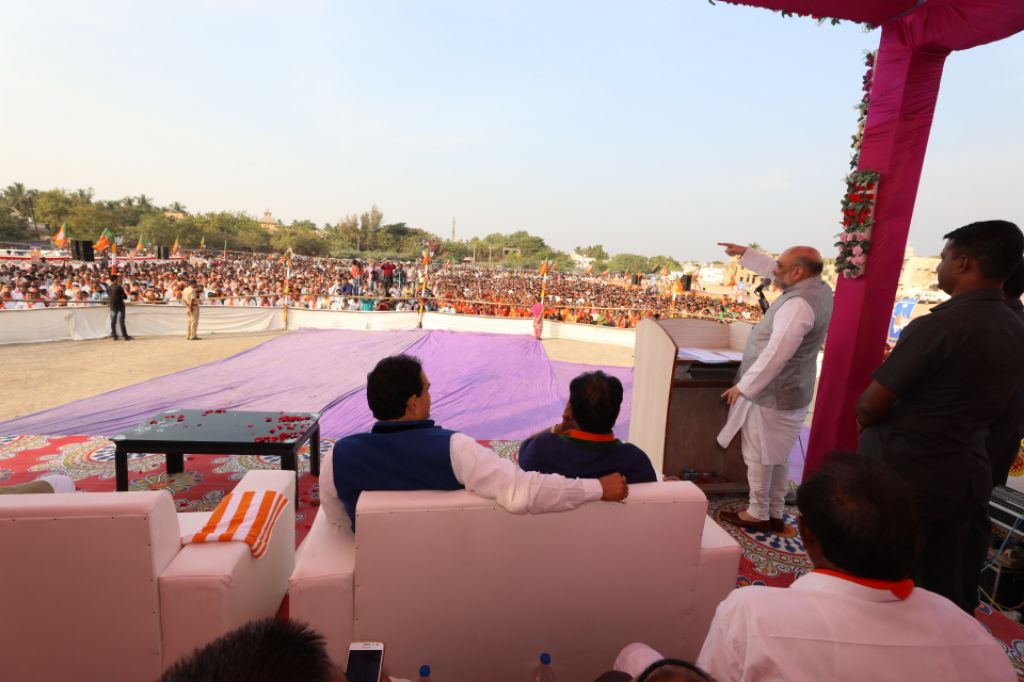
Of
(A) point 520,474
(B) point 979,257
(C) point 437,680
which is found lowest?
(C) point 437,680

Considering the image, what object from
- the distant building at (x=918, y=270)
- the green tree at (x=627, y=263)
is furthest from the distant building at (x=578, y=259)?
the distant building at (x=918, y=270)

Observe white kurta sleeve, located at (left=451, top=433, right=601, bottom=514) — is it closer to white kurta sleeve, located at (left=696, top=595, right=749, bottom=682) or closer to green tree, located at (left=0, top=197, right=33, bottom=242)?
white kurta sleeve, located at (left=696, top=595, right=749, bottom=682)

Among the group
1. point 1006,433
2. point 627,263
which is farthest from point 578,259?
point 1006,433

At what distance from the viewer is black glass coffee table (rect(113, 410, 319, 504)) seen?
3396 mm

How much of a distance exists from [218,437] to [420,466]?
2477 mm

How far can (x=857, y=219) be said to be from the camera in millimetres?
3592

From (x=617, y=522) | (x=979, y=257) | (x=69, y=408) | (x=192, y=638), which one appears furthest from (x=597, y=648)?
(x=69, y=408)

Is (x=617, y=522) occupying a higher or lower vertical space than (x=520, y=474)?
lower

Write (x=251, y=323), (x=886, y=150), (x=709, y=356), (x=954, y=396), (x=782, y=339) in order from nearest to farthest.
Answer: (x=954, y=396)
(x=782, y=339)
(x=886, y=150)
(x=709, y=356)
(x=251, y=323)

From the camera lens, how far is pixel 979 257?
186 centimetres

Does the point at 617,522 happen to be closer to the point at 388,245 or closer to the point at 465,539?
the point at 465,539

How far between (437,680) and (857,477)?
153cm

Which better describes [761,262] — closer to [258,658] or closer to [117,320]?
[258,658]

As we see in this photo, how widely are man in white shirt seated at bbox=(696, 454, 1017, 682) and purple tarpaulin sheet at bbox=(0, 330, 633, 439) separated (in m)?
4.57
